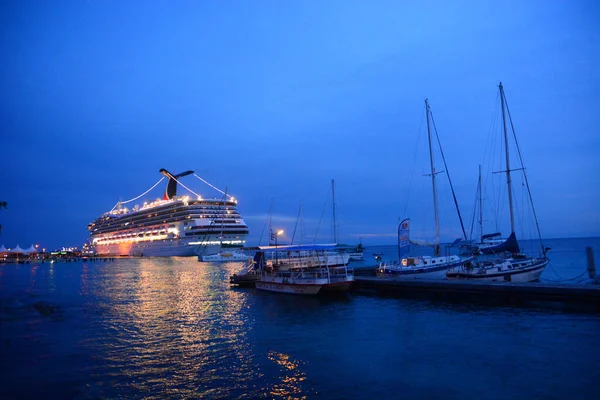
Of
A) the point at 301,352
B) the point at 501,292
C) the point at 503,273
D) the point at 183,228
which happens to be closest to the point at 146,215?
the point at 183,228

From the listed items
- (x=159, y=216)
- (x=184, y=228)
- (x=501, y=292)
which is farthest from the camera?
(x=159, y=216)

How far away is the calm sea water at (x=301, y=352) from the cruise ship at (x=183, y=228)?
239 feet

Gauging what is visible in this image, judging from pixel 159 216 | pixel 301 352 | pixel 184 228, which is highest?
pixel 159 216

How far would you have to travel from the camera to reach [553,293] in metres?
20.7

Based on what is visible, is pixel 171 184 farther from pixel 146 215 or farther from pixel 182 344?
pixel 182 344

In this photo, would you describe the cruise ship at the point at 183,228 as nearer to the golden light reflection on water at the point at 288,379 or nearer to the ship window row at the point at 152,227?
the ship window row at the point at 152,227

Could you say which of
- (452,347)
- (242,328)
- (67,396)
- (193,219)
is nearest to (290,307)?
(242,328)

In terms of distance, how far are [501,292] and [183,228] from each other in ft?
282

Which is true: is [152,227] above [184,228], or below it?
above

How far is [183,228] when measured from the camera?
324 feet

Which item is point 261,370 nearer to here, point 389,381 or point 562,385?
point 389,381

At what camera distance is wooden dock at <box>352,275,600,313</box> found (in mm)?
19766

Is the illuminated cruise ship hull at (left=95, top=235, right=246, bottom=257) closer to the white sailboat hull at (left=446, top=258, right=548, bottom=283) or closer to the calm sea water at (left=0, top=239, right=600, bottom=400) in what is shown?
the calm sea water at (left=0, top=239, right=600, bottom=400)

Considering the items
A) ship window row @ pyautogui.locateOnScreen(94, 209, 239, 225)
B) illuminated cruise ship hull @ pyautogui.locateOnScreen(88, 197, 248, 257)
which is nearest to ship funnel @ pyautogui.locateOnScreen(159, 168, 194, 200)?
ship window row @ pyautogui.locateOnScreen(94, 209, 239, 225)
